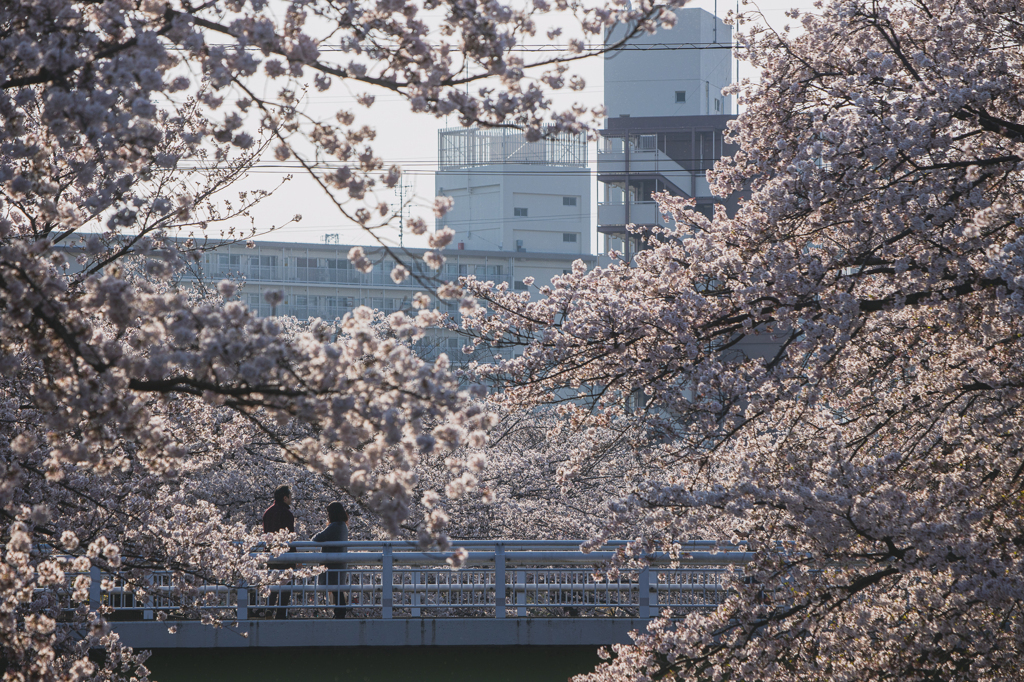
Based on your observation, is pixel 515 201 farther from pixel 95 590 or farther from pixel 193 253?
pixel 193 253

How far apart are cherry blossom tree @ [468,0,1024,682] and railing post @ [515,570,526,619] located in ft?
13.5

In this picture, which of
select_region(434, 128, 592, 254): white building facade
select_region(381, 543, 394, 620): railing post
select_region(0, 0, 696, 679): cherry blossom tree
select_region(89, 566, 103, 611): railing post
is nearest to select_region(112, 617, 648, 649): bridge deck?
select_region(381, 543, 394, 620): railing post

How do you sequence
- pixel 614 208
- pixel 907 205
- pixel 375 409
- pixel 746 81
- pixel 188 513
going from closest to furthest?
pixel 375 409
pixel 907 205
pixel 188 513
pixel 746 81
pixel 614 208

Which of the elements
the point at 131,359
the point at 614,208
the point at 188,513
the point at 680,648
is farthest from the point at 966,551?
the point at 614,208

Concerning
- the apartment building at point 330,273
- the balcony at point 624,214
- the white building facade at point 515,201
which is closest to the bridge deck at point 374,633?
the balcony at point 624,214

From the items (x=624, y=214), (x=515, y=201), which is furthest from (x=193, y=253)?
(x=515, y=201)

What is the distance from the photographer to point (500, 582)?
1161cm

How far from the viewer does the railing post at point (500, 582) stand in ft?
37.9

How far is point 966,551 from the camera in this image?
19.3ft

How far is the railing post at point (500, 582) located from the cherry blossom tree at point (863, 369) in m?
3.97

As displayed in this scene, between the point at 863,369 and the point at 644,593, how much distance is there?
529 cm

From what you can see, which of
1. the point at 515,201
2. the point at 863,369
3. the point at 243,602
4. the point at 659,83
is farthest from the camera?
the point at 515,201

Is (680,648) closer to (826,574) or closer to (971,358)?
(826,574)

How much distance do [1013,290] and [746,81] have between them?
14.0 ft
